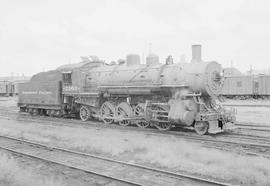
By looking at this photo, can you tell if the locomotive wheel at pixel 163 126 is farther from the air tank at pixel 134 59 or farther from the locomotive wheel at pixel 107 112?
the air tank at pixel 134 59

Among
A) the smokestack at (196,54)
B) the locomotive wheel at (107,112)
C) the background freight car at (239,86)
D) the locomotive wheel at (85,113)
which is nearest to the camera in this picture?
the smokestack at (196,54)

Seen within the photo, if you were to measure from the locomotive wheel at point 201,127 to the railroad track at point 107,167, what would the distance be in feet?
16.7

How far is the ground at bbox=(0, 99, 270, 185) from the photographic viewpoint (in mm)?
7090

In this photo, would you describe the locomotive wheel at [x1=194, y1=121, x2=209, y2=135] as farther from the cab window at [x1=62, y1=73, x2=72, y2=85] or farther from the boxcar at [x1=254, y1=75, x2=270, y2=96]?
the boxcar at [x1=254, y1=75, x2=270, y2=96]

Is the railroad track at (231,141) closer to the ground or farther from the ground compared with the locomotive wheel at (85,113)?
closer to the ground

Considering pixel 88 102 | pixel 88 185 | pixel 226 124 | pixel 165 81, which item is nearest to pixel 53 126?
pixel 88 102

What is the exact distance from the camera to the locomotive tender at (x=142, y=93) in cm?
1248

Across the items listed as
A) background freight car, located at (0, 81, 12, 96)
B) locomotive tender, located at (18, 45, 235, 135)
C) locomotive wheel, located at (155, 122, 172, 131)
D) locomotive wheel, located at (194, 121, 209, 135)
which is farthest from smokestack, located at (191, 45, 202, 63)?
background freight car, located at (0, 81, 12, 96)

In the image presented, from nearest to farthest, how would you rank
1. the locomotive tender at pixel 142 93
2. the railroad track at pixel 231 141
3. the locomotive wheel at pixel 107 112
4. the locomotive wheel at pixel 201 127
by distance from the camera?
the railroad track at pixel 231 141, the locomotive wheel at pixel 201 127, the locomotive tender at pixel 142 93, the locomotive wheel at pixel 107 112

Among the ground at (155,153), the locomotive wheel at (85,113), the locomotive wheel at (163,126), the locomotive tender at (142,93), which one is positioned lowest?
the ground at (155,153)

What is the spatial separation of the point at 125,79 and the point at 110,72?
1.35 m

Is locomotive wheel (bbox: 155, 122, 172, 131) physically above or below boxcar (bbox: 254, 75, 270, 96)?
below

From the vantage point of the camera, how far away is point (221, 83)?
13.5 meters

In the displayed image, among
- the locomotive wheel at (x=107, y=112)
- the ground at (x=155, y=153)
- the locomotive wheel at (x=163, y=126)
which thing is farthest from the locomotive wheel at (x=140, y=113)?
the locomotive wheel at (x=107, y=112)
